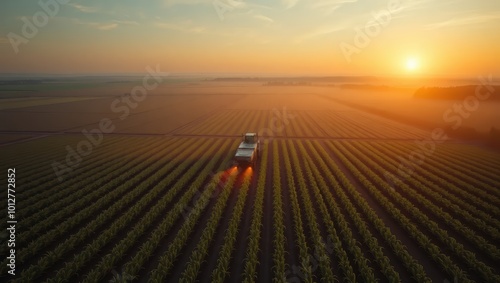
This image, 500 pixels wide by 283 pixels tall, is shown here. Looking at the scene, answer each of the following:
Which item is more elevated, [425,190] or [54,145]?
[425,190]

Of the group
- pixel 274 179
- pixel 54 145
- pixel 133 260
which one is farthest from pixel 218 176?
pixel 54 145

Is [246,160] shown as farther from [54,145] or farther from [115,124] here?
[115,124]

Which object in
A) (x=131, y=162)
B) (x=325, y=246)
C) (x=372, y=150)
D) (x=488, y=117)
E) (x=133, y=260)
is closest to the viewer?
(x=133, y=260)

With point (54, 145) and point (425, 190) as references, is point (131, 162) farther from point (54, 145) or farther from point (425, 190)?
point (425, 190)

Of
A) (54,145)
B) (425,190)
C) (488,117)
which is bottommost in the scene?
(54,145)

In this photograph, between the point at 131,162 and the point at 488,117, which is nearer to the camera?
the point at 131,162

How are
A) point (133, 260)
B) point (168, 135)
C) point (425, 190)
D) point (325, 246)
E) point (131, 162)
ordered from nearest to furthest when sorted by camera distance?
1. point (133, 260)
2. point (325, 246)
3. point (425, 190)
4. point (131, 162)
5. point (168, 135)
